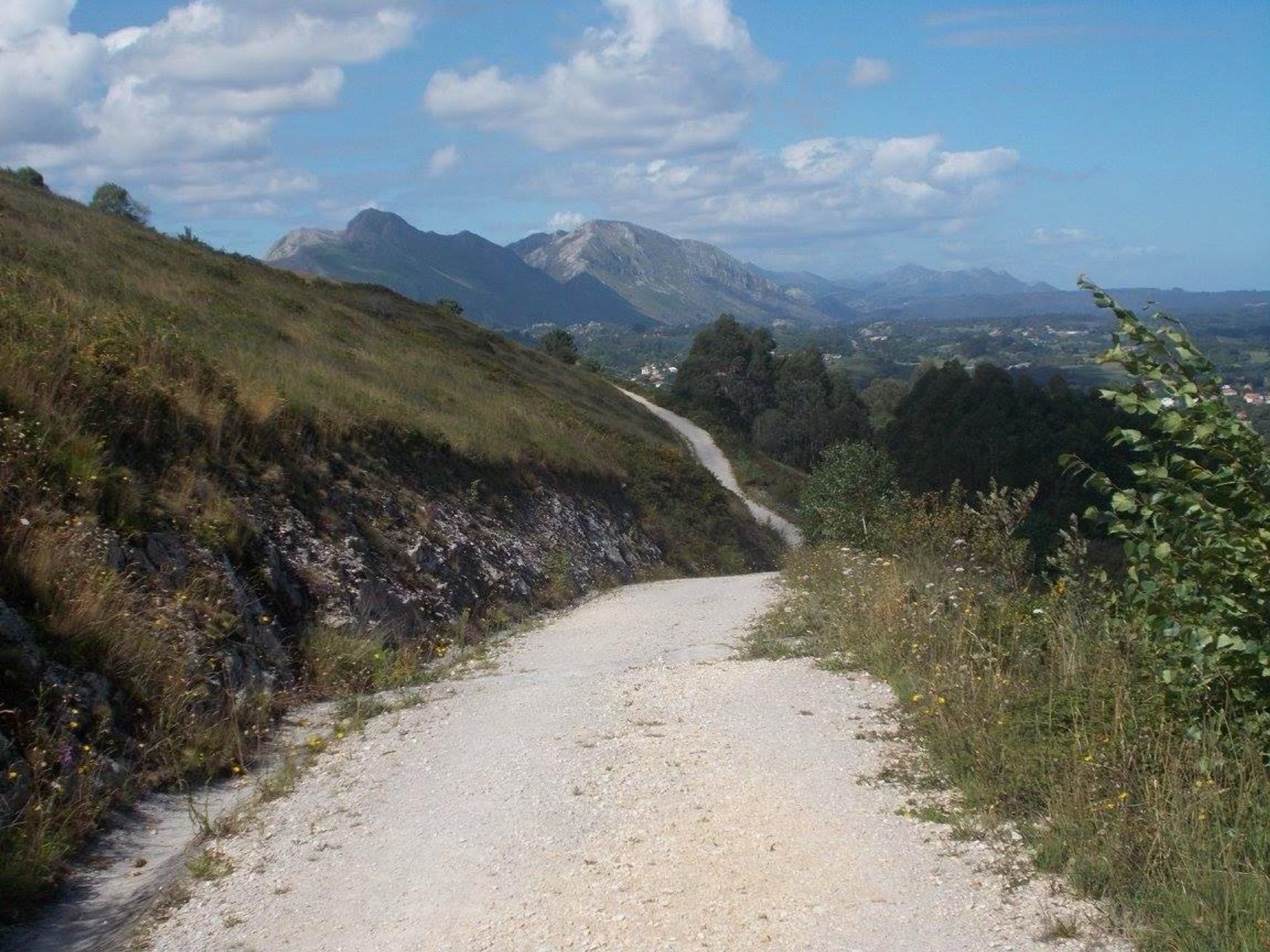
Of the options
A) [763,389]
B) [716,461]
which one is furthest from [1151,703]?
[763,389]

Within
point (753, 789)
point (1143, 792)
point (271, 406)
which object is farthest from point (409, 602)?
point (1143, 792)

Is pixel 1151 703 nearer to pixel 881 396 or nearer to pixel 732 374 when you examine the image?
pixel 732 374

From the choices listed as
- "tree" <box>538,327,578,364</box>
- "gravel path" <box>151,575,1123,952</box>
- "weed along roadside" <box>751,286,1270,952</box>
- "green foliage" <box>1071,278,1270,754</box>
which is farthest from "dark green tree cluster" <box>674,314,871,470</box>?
"green foliage" <box>1071,278,1270,754</box>

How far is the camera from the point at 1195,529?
4.96m

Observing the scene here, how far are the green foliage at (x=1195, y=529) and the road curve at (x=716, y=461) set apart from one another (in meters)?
25.2

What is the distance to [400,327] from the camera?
40500 mm

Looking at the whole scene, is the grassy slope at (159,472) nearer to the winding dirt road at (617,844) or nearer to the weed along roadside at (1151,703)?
the winding dirt road at (617,844)

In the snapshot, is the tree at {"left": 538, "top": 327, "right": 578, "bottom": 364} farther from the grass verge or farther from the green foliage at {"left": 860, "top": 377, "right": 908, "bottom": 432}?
the grass verge

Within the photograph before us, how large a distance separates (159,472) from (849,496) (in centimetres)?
1419

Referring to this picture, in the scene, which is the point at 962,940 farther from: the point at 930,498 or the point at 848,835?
the point at 930,498

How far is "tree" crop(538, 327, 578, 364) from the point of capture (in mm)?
81438

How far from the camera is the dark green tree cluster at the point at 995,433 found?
52250 millimetres

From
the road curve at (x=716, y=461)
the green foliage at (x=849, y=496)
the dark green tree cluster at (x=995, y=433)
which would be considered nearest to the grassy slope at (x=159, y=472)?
the green foliage at (x=849, y=496)

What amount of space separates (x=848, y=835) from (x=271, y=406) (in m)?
8.91
